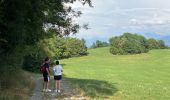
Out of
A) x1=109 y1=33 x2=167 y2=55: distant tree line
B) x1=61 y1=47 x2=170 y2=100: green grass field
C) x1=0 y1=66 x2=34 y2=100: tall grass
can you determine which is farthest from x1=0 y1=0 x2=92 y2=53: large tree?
x1=109 y1=33 x2=167 y2=55: distant tree line

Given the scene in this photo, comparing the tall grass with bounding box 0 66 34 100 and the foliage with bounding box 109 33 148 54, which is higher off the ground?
the foliage with bounding box 109 33 148 54

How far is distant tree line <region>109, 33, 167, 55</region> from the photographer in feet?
516

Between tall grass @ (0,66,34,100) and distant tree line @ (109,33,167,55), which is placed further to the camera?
distant tree line @ (109,33,167,55)

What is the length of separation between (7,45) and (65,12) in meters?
6.11

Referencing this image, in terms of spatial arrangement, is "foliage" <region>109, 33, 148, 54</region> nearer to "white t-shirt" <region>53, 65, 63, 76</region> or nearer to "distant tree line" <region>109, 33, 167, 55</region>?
"distant tree line" <region>109, 33, 167, 55</region>

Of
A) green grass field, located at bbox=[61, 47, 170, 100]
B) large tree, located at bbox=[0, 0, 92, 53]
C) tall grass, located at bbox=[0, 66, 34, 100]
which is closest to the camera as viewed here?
large tree, located at bbox=[0, 0, 92, 53]

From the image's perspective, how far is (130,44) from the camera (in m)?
158

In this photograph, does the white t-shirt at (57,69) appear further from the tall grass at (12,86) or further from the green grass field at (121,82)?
the tall grass at (12,86)

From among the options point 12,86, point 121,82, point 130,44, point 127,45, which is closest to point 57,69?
point 12,86

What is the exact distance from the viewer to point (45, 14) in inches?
857

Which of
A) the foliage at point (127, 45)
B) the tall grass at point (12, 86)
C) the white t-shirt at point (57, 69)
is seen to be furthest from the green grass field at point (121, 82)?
the foliage at point (127, 45)

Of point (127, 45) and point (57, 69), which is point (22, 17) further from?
point (127, 45)

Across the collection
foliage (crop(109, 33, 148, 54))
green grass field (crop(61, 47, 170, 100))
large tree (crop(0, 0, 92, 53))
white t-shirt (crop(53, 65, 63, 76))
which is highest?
foliage (crop(109, 33, 148, 54))

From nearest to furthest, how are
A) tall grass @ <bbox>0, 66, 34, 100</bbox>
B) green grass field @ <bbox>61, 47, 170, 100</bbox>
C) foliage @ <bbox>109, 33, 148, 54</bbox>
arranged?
1. tall grass @ <bbox>0, 66, 34, 100</bbox>
2. green grass field @ <bbox>61, 47, 170, 100</bbox>
3. foliage @ <bbox>109, 33, 148, 54</bbox>
